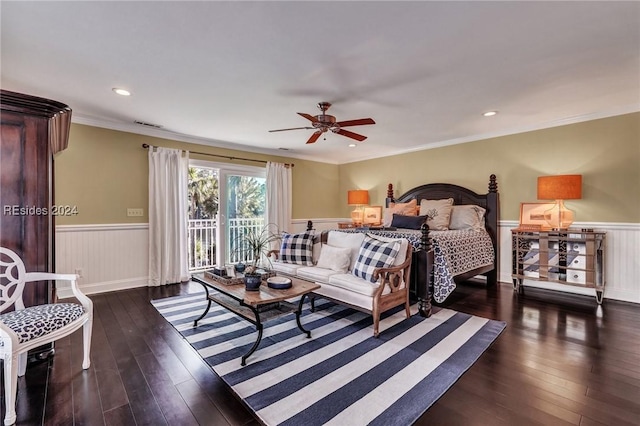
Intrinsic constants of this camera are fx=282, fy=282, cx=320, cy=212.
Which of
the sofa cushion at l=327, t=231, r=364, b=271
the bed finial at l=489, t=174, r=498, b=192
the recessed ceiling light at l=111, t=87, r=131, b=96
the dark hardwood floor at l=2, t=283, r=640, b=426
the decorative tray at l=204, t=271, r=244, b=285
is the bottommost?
the dark hardwood floor at l=2, t=283, r=640, b=426

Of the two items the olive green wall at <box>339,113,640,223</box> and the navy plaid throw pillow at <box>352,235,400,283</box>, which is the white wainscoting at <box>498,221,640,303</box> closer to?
the olive green wall at <box>339,113,640,223</box>

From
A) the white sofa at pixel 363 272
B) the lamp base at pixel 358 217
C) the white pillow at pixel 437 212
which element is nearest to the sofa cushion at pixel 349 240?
the white sofa at pixel 363 272

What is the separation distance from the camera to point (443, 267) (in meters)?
3.20

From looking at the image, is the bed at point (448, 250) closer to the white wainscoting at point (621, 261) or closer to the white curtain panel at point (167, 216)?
the white wainscoting at point (621, 261)

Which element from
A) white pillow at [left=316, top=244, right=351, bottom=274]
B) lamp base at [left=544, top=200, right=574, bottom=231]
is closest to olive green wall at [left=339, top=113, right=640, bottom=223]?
lamp base at [left=544, top=200, right=574, bottom=231]

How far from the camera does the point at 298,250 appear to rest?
3.80 m

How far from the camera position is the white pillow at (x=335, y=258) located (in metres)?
3.39

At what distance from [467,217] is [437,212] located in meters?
0.46

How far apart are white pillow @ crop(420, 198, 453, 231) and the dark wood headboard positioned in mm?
236

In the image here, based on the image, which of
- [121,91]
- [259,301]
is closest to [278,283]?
[259,301]

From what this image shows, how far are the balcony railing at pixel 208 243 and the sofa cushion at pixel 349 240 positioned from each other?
8.33ft

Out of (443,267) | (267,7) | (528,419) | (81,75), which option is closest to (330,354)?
(528,419)

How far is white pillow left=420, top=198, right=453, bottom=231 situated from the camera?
15.4 feet

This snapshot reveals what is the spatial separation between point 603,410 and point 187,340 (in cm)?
310
